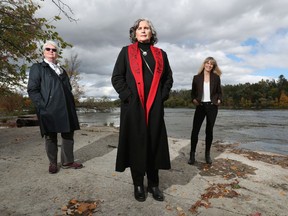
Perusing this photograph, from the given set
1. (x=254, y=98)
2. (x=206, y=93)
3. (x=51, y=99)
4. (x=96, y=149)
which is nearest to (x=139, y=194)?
(x=51, y=99)

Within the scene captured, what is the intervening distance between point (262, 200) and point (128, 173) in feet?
6.55

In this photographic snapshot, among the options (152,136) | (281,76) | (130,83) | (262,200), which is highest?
(281,76)

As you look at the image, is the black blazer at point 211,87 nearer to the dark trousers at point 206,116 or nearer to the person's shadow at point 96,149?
the dark trousers at point 206,116

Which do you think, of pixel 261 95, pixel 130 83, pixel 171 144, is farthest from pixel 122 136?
pixel 261 95

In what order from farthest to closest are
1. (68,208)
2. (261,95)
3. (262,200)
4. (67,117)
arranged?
(261,95)
(67,117)
(262,200)
(68,208)

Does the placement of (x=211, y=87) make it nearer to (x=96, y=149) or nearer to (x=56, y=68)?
(x=56, y=68)

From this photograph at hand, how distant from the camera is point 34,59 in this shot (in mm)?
7238

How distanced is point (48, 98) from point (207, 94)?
2909mm

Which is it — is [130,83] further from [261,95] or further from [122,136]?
[261,95]

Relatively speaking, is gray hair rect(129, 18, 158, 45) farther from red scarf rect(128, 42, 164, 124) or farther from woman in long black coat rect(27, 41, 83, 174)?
woman in long black coat rect(27, 41, 83, 174)

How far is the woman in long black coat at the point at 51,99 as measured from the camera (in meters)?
3.87

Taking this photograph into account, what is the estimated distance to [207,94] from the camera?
5.02 metres

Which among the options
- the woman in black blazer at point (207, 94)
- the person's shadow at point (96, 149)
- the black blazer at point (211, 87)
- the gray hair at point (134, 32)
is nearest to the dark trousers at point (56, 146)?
the person's shadow at point (96, 149)

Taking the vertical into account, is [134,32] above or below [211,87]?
above
